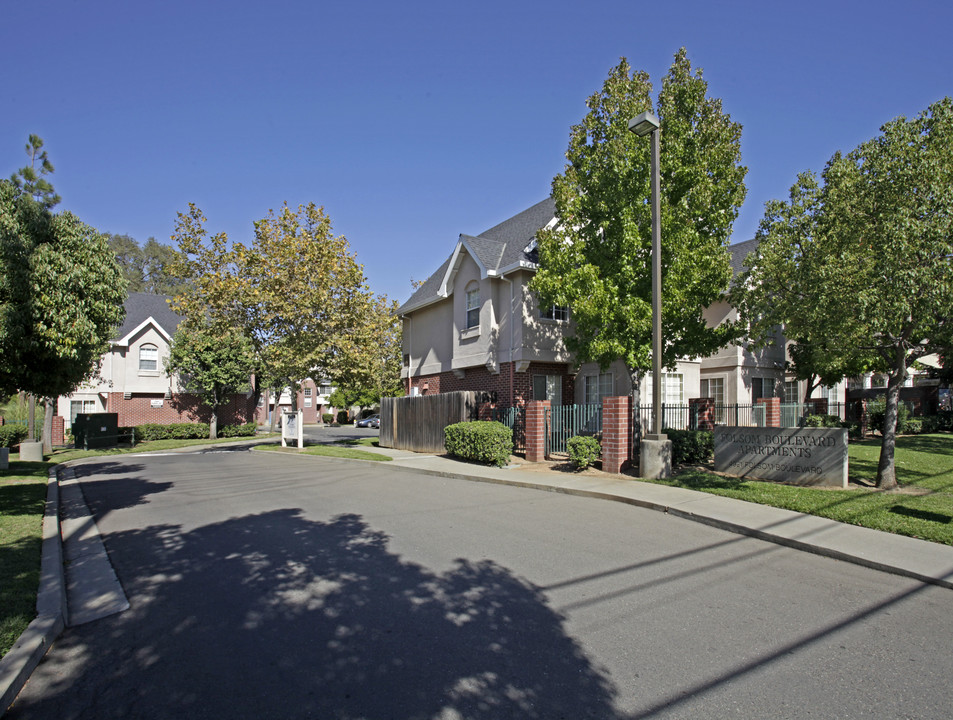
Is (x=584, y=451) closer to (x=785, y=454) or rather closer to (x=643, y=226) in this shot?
(x=785, y=454)

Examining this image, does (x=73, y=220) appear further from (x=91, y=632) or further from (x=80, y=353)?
(x=91, y=632)

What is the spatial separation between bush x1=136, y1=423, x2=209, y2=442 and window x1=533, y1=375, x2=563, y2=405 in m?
24.9

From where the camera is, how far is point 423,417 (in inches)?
835

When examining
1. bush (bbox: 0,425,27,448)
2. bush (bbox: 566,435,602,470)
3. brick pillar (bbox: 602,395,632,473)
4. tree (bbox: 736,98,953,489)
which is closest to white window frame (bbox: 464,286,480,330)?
bush (bbox: 566,435,602,470)

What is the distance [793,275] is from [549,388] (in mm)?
9736

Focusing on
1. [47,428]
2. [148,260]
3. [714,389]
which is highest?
[148,260]

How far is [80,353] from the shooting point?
9156 millimetres

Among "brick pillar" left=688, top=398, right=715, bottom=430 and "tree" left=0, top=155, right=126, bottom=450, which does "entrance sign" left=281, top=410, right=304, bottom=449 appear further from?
"brick pillar" left=688, top=398, right=715, bottom=430

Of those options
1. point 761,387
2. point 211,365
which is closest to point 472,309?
point 761,387

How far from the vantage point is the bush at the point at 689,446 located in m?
14.4

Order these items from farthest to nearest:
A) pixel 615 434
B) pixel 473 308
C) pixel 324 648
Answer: pixel 473 308
pixel 615 434
pixel 324 648

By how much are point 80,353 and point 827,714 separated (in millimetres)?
10466

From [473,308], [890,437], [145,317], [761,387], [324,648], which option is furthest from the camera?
[145,317]

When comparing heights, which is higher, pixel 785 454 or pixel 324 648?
pixel 785 454
